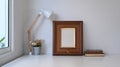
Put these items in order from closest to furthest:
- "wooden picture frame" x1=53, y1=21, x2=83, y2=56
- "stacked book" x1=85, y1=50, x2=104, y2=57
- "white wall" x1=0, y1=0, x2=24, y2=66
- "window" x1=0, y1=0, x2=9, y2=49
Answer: "window" x1=0, y1=0, x2=9, y2=49
"white wall" x1=0, y1=0, x2=24, y2=66
"stacked book" x1=85, y1=50, x2=104, y2=57
"wooden picture frame" x1=53, y1=21, x2=83, y2=56

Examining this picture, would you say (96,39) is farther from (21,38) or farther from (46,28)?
(21,38)

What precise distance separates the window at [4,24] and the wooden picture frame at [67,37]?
55 cm

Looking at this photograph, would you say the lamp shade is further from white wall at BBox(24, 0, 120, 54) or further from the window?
the window

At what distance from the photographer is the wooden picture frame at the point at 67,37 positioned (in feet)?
6.90

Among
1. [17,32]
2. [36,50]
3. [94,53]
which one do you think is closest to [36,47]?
[36,50]

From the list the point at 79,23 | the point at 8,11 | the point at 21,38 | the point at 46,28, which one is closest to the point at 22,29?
the point at 21,38

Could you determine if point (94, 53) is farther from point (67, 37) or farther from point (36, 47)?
point (36, 47)

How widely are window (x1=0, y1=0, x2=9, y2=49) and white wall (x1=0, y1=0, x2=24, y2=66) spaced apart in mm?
86

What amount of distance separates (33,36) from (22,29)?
145mm

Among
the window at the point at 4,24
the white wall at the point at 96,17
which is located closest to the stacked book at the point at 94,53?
the white wall at the point at 96,17

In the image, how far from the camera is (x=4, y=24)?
176 centimetres

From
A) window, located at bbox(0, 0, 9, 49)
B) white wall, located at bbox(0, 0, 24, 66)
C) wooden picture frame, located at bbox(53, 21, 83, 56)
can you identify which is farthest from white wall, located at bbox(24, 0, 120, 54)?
window, located at bbox(0, 0, 9, 49)

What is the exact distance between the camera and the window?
1.71m

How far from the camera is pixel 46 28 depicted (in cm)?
218
